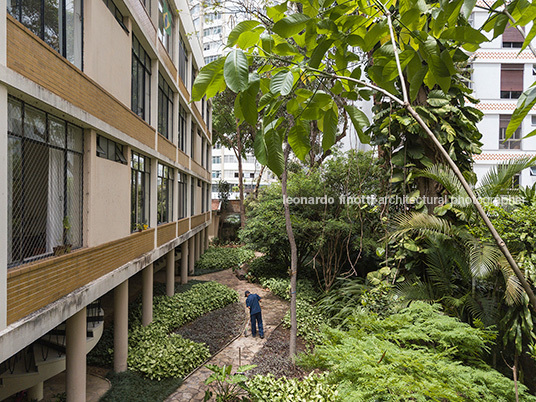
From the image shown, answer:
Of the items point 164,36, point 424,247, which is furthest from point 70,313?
point 164,36

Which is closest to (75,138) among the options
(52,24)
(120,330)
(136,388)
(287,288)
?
(52,24)

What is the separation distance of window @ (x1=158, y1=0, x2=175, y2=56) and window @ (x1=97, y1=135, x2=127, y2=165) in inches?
219

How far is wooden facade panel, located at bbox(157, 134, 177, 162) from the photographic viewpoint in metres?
12.1

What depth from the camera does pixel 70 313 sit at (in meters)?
5.70

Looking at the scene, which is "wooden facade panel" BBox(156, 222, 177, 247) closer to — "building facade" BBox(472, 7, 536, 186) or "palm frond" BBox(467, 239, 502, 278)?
"palm frond" BBox(467, 239, 502, 278)

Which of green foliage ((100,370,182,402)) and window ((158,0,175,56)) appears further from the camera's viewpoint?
window ((158,0,175,56))

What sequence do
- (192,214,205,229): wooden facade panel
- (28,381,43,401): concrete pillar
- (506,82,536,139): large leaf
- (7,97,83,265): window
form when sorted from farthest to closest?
A: 1. (192,214,205,229): wooden facade panel
2. (28,381,43,401): concrete pillar
3. (7,97,83,265): window
4. (506,82,536,139): large leaf

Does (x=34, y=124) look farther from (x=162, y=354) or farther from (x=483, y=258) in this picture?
(x=483, y=258)

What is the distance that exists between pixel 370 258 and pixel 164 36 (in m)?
12.2

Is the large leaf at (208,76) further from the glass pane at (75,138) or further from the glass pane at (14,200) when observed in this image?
the glass pane at (75,138)

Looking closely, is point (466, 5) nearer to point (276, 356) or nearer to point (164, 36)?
point (276, 356)

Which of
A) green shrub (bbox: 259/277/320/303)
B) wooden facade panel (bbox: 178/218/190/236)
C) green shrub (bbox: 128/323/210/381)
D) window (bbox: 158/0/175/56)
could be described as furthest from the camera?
wooden facade panel (bbox: 178/218/190/236)

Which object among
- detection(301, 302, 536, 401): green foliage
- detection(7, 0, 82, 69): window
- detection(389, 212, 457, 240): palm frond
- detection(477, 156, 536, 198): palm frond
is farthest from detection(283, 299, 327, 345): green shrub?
detection(7, 0, 82, 69): window

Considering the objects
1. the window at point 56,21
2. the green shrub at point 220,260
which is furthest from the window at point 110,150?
the green shrub at point 220,260
